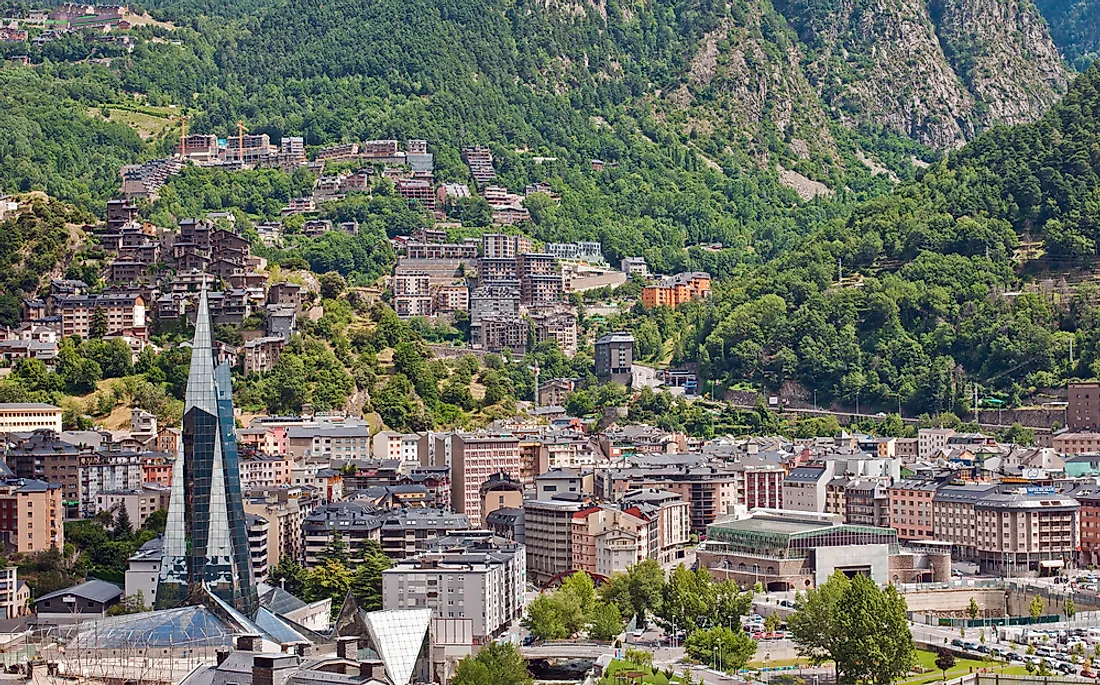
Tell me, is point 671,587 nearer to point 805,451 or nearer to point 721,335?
point 805,451

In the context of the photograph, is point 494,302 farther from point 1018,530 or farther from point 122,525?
point 1018,530

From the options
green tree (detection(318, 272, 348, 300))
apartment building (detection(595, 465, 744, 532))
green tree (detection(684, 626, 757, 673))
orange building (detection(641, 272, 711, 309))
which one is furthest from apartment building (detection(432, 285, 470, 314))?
green tree (detection(684, 626, 757, 673))

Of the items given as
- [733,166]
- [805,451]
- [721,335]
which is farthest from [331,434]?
[733,166]

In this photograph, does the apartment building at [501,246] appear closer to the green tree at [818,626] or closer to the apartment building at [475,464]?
the apartment building at [475,464]

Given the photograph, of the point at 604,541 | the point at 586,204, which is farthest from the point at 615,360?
the point at 604,541

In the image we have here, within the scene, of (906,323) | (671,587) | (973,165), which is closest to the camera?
(671,587)

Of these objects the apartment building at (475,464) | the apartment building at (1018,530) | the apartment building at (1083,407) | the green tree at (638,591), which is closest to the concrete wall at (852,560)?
the apartment building at (1018,530)
